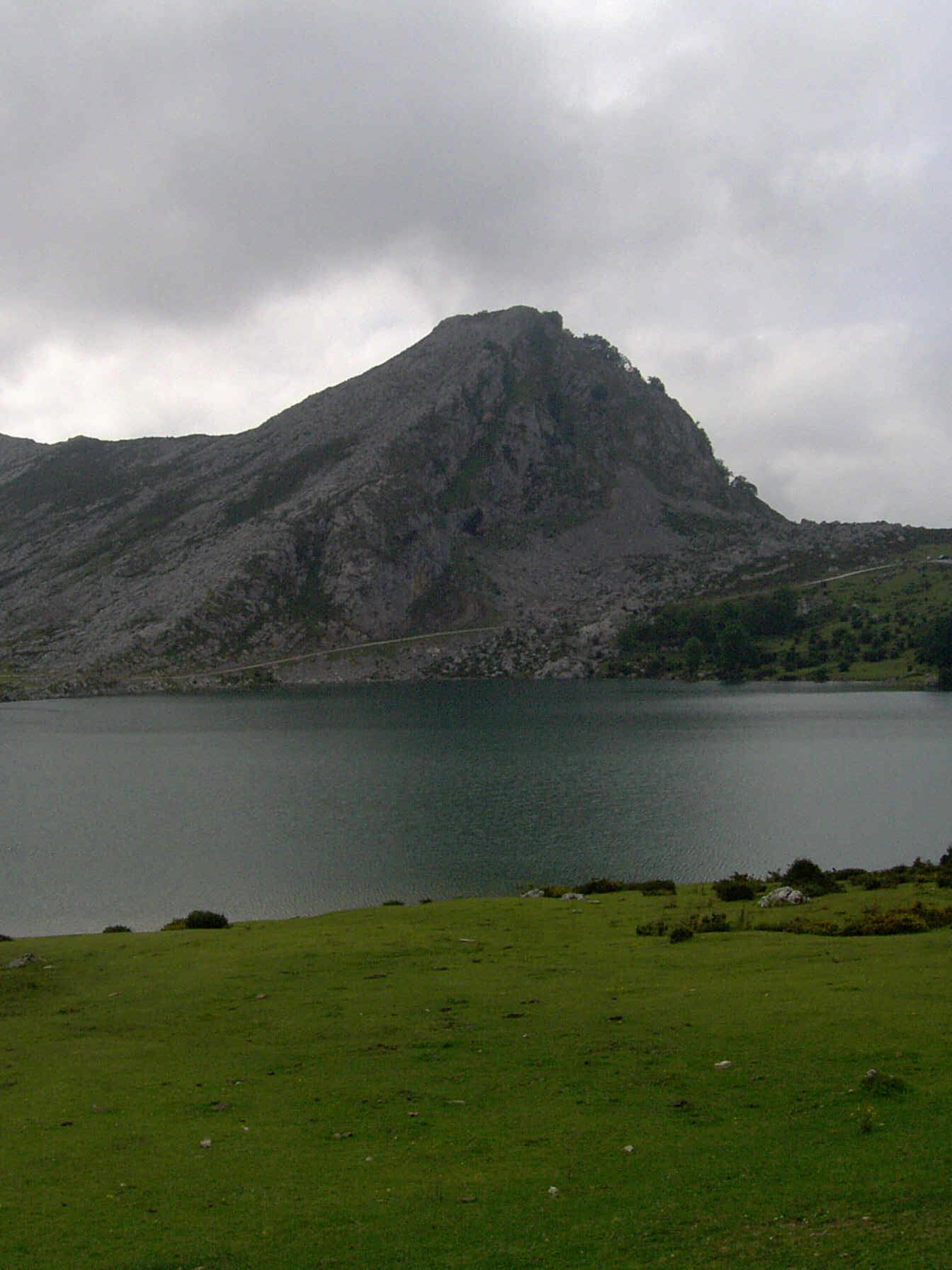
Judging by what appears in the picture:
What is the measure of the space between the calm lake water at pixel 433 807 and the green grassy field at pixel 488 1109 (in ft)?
82.3

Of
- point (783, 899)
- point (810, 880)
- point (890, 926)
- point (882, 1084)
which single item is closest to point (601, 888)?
point (810, 880)

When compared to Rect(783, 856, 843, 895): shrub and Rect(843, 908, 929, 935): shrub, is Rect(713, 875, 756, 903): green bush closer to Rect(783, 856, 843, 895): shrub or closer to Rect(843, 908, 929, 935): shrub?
Rect(783, 856, 843, 895): shrub

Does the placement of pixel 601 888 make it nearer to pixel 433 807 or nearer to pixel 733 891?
pixel 733 891

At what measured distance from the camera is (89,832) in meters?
67.9

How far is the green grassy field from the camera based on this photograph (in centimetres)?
1175

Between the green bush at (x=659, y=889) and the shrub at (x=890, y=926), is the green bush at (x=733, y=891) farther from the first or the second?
the shrub at (x=890, y=926)

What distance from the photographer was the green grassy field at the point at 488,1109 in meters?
11.8

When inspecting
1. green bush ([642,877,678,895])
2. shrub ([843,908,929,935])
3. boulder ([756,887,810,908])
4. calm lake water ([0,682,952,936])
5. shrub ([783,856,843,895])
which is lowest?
calm lake water ([0,682,952,936])

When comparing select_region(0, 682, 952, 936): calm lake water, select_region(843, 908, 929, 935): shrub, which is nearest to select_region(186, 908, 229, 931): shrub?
select_region(0, 682, 952, 936): calm lake water

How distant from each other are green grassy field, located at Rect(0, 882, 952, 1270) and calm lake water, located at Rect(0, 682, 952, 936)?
25098mm

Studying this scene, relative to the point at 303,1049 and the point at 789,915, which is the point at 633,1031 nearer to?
the point at 303,1049

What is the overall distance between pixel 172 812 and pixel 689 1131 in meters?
66.0

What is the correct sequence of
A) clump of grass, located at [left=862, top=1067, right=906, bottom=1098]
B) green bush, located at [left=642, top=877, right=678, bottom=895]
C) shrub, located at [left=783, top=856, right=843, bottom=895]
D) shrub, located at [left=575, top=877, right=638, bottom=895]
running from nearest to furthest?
clump of grass, located at [left=862, top=1067, right=906, bottom=1098] → shrub, located at [left=783, top=856, right=843, bottom=895] → green bush, located at [left=642, top=877, right=678, bottom=895] → shrub, located at [left=575, top=877, right=638, bottom=895]

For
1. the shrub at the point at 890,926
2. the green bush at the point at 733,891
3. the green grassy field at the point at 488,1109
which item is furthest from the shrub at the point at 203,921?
the shrub at the point at 890,926
